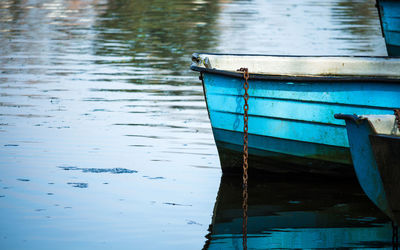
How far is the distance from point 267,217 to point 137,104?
5.78 metres

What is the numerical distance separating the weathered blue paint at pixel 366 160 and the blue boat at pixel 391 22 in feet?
39.3

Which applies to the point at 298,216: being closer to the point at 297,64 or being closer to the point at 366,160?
the point at 366,160

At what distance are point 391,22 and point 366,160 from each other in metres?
12.4

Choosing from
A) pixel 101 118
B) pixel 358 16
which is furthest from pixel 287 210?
pixel 358 16

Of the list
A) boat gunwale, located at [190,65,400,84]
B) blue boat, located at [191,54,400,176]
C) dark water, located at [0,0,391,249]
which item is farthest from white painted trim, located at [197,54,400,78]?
dark water, located at [0,0,391,249]

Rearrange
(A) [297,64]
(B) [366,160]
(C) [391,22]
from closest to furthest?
(B) [366,160] < (A) [297,64] < (C) [391,22]

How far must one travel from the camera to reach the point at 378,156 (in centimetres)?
630

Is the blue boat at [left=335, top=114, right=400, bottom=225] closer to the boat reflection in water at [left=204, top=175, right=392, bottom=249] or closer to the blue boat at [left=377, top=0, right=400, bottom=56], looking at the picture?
the boat reflection in water at [left=204, top=175, right=392, bottom=249]

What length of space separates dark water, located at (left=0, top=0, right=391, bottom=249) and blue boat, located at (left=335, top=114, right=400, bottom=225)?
0.60m

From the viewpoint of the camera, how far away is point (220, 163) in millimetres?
9531

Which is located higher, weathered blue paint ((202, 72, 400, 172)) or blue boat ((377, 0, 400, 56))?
weathered blue paint ((202, 72, 400, 172))

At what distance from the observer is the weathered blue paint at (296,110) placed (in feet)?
28.0

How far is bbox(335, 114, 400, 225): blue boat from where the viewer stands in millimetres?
6254

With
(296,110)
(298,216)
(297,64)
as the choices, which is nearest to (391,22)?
(297,64)
